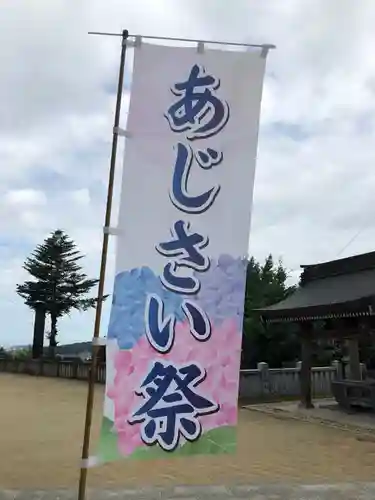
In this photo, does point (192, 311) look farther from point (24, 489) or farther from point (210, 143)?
point (24, 489)

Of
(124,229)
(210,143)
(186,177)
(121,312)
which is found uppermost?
(210,143)

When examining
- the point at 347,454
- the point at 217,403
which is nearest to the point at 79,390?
the point at 347,454

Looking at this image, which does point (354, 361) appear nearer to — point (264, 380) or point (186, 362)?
point (264, 380)

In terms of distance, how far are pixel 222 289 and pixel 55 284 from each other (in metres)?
37.7

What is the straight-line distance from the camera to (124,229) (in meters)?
4.45

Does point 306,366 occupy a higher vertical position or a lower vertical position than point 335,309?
lower

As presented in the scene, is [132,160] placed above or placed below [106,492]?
above

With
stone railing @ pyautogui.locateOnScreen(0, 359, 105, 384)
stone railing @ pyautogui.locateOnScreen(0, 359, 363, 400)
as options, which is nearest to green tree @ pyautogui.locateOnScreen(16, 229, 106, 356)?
stone railing @ pyautogui.locateOnScreen(0, 359, 105, 384)

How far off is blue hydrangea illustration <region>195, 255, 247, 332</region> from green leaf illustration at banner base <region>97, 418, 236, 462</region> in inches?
31.9

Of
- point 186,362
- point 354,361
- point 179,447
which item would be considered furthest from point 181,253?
point 354,361

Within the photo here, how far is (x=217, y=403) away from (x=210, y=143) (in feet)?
6.34

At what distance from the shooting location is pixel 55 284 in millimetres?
41062

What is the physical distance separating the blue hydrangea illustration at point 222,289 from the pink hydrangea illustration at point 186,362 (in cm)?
8

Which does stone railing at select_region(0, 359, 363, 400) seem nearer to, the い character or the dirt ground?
the dirt ground
